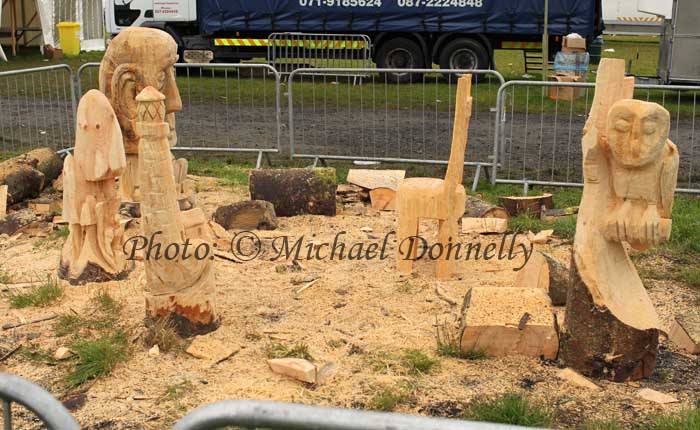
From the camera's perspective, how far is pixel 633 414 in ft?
13.6

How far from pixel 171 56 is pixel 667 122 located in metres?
4.19

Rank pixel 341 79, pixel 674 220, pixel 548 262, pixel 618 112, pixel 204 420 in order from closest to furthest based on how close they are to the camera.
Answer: pixel 204 420 → pixel 618 112 → pixel 548 262 → pixel 674 220 → pixel 341 79

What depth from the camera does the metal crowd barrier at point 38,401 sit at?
81.0 inches

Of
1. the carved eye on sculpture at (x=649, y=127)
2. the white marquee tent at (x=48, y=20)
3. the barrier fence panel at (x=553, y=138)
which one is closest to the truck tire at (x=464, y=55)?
the barrier fence panel at (x=553, y=138)

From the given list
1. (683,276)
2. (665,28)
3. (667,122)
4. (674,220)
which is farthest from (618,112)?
(665,28)

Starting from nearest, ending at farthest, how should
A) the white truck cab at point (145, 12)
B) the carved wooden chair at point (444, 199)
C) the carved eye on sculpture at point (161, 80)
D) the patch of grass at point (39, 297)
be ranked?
the patch of grass at point (39, 297), the carved wooden chair at point (444, 199), the carved eye on sculpture at point (161, 80), the white truck cab at point (145, 12)


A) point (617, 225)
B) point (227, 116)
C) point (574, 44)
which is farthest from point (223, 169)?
point (574, 44)

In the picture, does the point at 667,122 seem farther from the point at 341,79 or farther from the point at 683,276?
the point at 341,79

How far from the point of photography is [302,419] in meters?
1.91

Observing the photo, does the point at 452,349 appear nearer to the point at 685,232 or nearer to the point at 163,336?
the point at 163,336

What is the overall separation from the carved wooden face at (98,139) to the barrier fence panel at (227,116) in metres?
3.50

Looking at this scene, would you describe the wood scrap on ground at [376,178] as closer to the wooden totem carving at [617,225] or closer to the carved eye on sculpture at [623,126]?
the wooden totem carving at [617,225]

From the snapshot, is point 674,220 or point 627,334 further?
point 674,220

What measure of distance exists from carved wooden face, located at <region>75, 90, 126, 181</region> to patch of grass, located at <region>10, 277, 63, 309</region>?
2.55ft
